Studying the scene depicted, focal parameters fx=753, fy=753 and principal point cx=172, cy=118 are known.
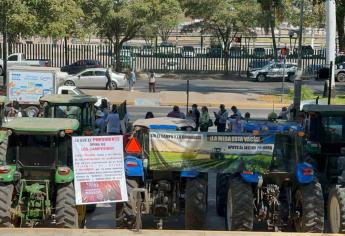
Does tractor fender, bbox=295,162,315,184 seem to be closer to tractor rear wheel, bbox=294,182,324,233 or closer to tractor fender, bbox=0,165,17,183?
tractor rear wheel, bbox=294,182,324,233

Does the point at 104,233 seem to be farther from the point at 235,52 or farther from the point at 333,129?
the point at 235,52

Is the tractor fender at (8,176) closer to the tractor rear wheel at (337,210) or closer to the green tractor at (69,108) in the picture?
the tractor rear wheel at (337,210)

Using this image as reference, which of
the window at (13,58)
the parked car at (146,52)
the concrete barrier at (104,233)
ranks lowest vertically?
the concrete barrier at (104,233)

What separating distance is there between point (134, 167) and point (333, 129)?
16.2 feet

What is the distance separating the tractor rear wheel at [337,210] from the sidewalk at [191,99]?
77.1ft

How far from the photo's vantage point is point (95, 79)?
4331 cm

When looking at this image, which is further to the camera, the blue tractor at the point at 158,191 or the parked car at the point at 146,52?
the parked car at the point at 146,52

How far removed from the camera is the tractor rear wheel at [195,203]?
12.4 meters

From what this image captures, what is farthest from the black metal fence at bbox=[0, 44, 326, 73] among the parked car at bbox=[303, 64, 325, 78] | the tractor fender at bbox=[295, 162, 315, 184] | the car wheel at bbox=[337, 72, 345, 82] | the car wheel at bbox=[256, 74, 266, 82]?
the tractor fender at bbox=[295, 162, 315, 184]

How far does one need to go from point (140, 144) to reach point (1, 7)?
944 inches

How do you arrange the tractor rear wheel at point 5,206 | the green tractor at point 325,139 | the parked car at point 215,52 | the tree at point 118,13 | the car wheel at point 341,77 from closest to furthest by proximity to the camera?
the tractor rear wheel at point 5,206
the green tractor at point 325,139
the tree at point 118,13
the car wheel at point 341,77
the parked car at point 215,52

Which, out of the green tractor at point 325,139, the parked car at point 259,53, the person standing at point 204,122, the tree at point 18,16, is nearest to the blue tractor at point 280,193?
the green tractor at point 325,139

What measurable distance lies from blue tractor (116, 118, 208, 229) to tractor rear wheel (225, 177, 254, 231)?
0.54m

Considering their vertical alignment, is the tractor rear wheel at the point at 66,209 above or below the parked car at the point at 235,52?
below
